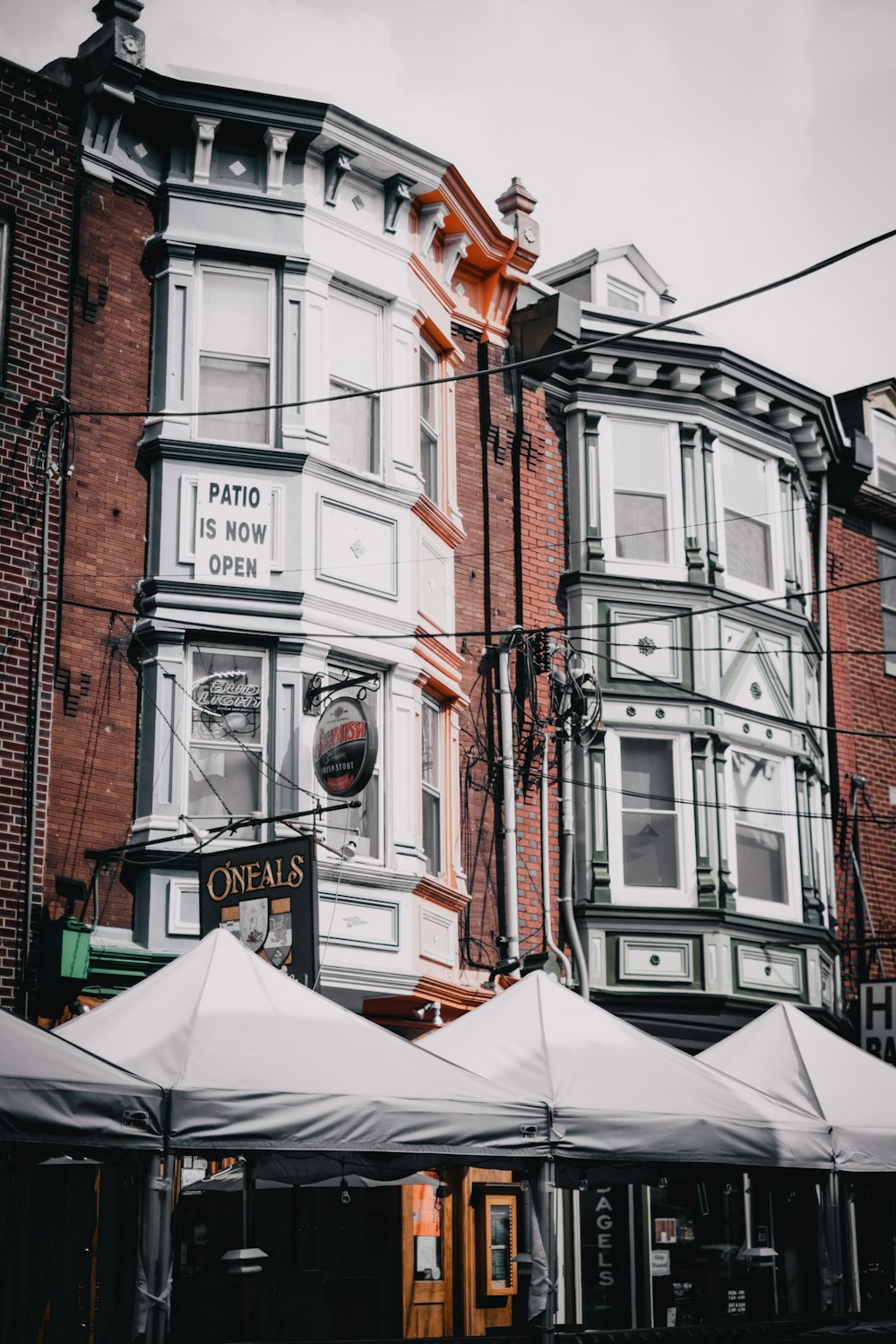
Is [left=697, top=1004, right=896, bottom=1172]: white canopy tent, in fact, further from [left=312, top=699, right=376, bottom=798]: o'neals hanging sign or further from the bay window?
the bay window

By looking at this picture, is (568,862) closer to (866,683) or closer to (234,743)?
(234,743)

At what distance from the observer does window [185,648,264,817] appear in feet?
46.8

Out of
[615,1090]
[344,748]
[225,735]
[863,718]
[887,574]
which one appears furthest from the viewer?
[887,574]

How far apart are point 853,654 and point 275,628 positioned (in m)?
10.00

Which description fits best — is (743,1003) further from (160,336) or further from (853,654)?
(160,336)

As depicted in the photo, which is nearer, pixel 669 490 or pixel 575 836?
pixel 575 836

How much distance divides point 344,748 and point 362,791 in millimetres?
1460

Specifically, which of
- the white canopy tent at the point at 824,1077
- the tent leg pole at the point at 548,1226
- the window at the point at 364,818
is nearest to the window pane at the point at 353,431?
the window at the point at 364,818

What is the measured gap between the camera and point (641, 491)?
61.8ft

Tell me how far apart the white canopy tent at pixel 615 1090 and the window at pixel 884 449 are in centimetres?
1381


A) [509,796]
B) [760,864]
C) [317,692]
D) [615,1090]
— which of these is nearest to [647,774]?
[760,864]

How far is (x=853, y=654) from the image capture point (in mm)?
22047

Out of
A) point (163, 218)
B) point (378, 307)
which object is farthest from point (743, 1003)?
point (163, 218)

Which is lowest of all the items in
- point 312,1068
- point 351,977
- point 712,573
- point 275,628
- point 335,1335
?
point 335,1335
